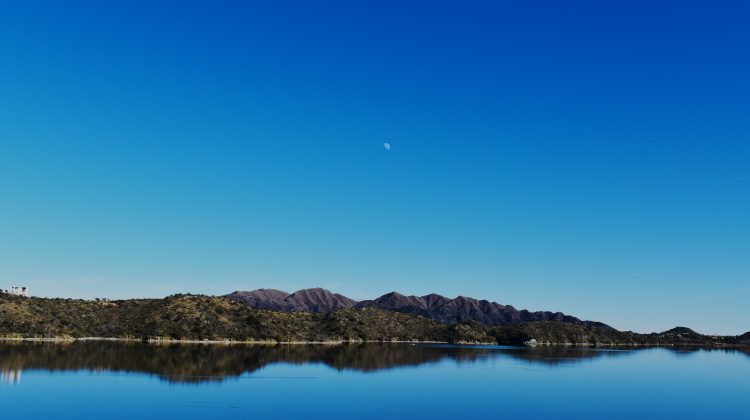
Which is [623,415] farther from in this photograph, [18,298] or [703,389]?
[18,298]

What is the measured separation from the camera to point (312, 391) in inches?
2360

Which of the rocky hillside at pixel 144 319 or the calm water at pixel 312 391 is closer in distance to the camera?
the calm water at pixel 312 391

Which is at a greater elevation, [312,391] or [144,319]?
[144,319]

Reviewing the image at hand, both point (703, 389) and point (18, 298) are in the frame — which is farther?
point (18, 298)

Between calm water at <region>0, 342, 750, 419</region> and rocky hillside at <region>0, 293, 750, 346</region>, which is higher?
rocky hillside at <region>0, 293, 750, 346</region>

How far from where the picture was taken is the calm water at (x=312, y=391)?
152 ft

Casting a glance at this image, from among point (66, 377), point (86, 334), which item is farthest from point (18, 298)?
point (66, 377)

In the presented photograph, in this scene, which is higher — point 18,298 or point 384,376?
point 18,298

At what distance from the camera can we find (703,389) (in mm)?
80688

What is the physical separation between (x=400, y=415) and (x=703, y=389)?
2080 inches

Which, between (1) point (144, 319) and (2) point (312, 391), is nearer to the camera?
(2) point (312, 391)

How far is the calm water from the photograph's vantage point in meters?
46.2

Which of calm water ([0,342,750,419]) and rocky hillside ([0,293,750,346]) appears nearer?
calm water ([0,342,750,419])

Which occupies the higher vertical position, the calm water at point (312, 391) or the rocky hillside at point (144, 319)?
the rocky hillside at point (144, 319)
